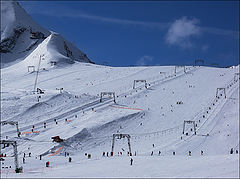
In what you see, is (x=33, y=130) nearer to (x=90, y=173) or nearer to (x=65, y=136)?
(x=65, y=136)

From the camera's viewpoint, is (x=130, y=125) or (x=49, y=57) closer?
(x=130, y=125)

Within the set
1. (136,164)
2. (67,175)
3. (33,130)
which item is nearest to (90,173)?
(67,175)

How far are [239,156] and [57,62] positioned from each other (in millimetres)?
86416

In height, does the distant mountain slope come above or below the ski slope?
above

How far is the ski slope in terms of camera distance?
2362 cm

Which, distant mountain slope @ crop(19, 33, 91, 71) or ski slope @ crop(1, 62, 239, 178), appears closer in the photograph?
ski slope @ crop(1, 62, 239, 178)

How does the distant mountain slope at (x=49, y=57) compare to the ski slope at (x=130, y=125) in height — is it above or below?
above

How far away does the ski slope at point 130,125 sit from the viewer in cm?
2362

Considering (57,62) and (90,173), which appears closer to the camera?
(90,173)

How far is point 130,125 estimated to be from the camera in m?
46.5

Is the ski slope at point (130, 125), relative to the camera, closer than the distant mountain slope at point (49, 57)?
Yes

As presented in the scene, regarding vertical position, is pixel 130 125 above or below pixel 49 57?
below

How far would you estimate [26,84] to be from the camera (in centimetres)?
7869

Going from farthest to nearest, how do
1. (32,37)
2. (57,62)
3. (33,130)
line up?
(32,37), (57,62), (33,130)
